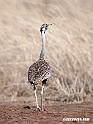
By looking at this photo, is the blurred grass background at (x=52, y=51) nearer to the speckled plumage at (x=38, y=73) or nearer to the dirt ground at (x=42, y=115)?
the speckled plumage at (x=38, y=73)

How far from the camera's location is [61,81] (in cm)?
1124

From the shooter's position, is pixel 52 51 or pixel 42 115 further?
pixel 52 51

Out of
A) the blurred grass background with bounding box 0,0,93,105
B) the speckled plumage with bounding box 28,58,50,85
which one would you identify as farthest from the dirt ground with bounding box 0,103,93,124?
the blurred grass background with bounding box 0,0,93,105

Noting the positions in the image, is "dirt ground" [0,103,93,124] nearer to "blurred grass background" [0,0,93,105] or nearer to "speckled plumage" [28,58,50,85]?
"speckled plumage" [28,58,50,85]

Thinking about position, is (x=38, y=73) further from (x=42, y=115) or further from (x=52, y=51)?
(x=52, y=51)

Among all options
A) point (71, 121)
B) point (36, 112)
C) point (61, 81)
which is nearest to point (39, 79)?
point (36, 112)

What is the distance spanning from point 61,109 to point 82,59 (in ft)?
10.5

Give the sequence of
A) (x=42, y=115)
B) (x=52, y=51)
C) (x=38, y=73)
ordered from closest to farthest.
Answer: (x=42, y=115), (x=38, y=73), (x=52, y=51)

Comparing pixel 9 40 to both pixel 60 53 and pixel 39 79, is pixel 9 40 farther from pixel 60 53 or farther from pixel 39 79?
pixel 39 79

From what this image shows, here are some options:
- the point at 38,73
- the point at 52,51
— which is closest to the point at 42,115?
the point at 38,73

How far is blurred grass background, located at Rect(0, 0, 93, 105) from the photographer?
1102 centimetres

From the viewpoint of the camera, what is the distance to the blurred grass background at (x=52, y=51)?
434 inches

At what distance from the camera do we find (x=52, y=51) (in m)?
11.6

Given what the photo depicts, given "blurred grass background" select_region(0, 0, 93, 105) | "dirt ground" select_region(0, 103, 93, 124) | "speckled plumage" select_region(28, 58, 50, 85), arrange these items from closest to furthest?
"dirt ground" select_region(0, 103, 93, 124), "speckled plumage" select_region(28, 58, 50, 85), "blurred grass background" select_region(0, 0, 93, 105)
